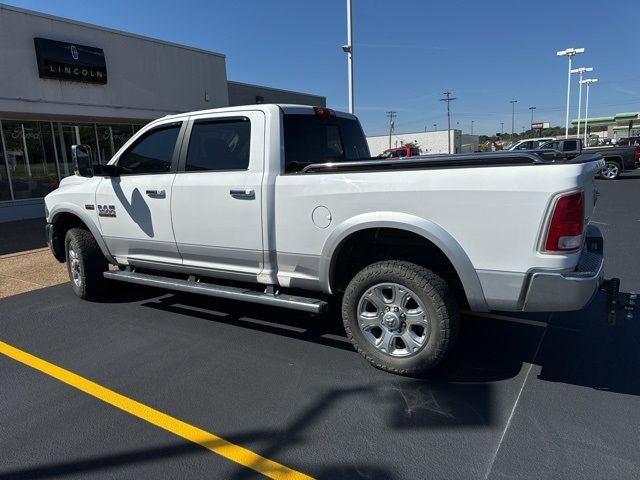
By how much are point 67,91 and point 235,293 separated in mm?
12063

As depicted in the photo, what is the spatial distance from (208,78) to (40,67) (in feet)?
20.9

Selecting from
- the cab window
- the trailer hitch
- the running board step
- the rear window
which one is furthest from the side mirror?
the trailer hitch

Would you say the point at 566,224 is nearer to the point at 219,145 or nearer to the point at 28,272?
the point at 219,145

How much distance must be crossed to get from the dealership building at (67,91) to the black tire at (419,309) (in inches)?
475

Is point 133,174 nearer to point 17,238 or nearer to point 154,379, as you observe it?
point 154,379

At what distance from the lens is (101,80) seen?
45.6 ft

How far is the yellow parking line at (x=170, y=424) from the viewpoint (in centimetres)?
251

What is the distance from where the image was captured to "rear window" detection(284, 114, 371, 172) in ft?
13.1

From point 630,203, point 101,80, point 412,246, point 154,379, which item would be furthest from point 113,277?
point 630,203

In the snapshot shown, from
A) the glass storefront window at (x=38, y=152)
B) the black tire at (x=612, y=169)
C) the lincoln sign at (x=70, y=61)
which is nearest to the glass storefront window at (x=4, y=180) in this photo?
the glass storefront window at (x=38, y=152)

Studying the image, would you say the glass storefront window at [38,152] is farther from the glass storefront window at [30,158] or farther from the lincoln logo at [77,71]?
the lincoln logo at [77,71]

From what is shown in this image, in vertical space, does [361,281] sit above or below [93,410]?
above

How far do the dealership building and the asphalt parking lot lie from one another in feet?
32.9

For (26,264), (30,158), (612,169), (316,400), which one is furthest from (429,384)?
(612,169)
